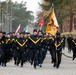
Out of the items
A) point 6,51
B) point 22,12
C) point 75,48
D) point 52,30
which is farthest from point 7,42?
point 22,12

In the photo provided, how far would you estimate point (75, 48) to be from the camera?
31547mm

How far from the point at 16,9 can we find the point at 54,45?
435ft

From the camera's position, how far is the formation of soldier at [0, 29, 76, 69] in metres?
24.3

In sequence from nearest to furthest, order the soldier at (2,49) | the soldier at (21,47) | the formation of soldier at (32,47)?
the formation of soldier at (32,47), the soldier at (21,47), the soldier at (2,49)

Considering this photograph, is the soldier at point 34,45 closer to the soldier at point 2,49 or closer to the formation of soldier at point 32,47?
the formation of soldier at point 32,47

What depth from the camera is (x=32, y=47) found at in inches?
958

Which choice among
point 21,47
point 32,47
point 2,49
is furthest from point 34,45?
point 2,49

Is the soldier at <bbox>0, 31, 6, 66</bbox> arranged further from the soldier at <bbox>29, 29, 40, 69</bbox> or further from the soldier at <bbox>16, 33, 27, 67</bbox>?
the soldier at <bbox>29, 29, 40, 69</bbox>

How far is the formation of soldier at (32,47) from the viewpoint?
79.6 feet

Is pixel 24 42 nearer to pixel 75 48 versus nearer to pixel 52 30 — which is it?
pixel 52 30

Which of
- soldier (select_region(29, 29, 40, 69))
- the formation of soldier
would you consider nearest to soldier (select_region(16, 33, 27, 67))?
the formation of soldier

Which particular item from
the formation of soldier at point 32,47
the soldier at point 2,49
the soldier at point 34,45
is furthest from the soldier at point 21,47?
the soldier at point 34,45

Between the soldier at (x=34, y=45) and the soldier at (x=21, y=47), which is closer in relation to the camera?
the soldier at (x=34, y=45)

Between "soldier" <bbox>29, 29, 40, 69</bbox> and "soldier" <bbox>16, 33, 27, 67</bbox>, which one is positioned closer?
"soldier" <bbox>29, 29, 40, 69</bbox>
